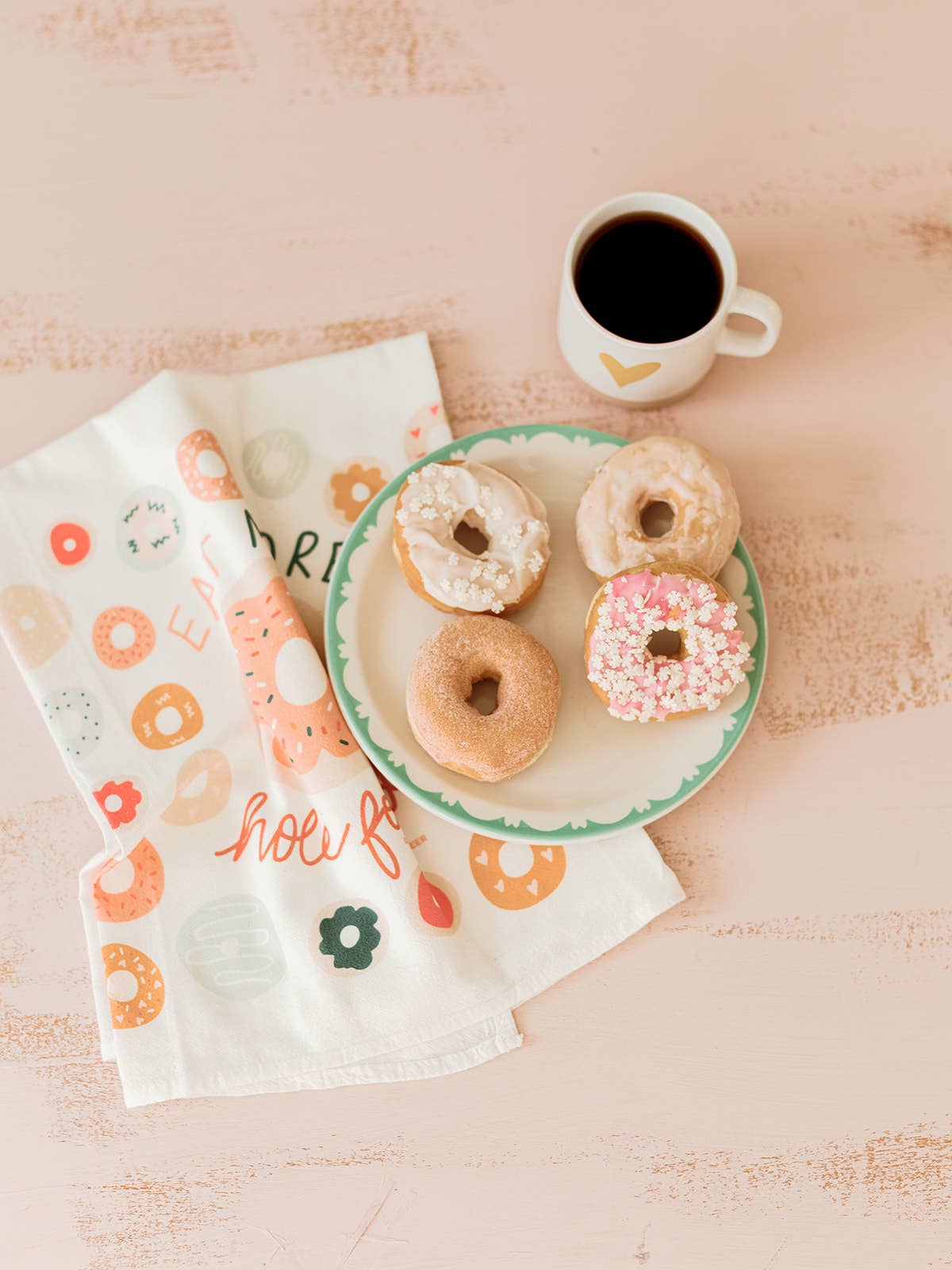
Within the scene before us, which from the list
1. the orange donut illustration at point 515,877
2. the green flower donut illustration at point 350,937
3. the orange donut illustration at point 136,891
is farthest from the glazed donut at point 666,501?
the orange donut illustration at point 136,891

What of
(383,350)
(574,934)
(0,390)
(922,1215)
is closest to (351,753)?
(574,934)

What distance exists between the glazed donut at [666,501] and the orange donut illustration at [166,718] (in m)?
0.40

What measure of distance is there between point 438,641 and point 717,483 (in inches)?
11.2

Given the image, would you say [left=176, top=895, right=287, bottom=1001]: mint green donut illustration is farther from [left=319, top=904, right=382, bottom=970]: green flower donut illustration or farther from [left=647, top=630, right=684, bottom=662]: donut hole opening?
[left=647, top=630, right=684, bottom=662]: donut hole opening

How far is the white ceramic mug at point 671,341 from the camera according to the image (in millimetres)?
833

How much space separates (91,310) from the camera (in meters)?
0.99

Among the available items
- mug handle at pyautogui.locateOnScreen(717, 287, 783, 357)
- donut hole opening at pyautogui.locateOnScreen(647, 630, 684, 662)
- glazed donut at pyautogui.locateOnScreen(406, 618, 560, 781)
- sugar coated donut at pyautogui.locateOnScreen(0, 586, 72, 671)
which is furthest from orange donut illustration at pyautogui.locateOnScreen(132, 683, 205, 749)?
mug handle at pyautogui.locateOnScreen(717, 287, 783, 357)

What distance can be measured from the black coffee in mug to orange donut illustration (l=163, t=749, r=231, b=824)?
55 cm

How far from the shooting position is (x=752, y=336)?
0.89 metres

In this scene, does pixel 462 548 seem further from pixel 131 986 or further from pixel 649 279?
pixel 131 986

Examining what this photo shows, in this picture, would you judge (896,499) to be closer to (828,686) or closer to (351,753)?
(828,686)

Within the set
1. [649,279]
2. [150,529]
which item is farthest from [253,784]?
[649,279]

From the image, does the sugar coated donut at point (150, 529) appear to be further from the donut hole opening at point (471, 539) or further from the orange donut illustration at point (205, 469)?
the donut hole opening at point (471, 539)

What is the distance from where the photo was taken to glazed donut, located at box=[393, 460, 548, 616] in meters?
0.84
